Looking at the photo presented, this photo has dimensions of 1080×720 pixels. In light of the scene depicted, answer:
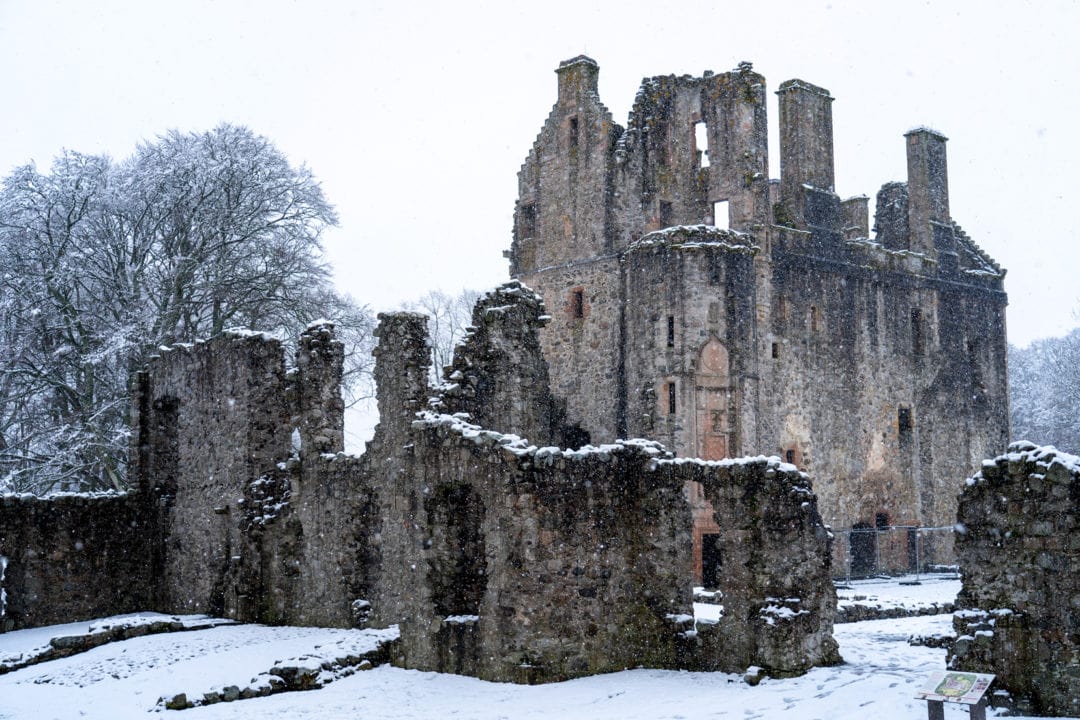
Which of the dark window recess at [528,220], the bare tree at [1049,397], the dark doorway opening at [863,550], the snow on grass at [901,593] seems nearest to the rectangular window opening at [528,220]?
the dark window recess at [528,220]

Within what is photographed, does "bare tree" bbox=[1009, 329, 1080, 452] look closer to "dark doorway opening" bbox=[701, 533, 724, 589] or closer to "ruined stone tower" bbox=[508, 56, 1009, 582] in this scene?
"ruined stone tower" bbox=[508, 56, 1009, 582]

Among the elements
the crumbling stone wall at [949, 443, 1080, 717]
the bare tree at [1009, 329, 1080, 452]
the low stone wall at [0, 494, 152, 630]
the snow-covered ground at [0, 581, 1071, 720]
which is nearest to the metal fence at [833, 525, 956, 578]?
the snow-covered ground at [0, 581, 1071, 720]

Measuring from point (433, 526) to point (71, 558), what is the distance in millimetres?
11192

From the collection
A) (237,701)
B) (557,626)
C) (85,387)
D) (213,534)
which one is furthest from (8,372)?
(557,626)

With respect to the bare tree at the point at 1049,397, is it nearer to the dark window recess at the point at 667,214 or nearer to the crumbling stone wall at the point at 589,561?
the dark window recess at the point at 667,214

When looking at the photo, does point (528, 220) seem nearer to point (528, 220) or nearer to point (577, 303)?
point (528, 220)

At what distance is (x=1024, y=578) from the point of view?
36.4 ft

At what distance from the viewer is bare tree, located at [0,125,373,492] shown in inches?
1081

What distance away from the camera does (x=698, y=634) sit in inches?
555

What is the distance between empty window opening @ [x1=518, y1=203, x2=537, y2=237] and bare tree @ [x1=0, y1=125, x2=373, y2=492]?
16.4 feet

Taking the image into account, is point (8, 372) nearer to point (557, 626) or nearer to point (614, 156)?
point (614, 156)

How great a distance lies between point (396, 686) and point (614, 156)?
19.7m

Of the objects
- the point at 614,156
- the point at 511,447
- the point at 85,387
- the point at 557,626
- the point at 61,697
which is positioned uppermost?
the point at 614,156

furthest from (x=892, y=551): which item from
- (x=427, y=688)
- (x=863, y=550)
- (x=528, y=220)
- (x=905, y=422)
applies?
(x=427, y=688)
